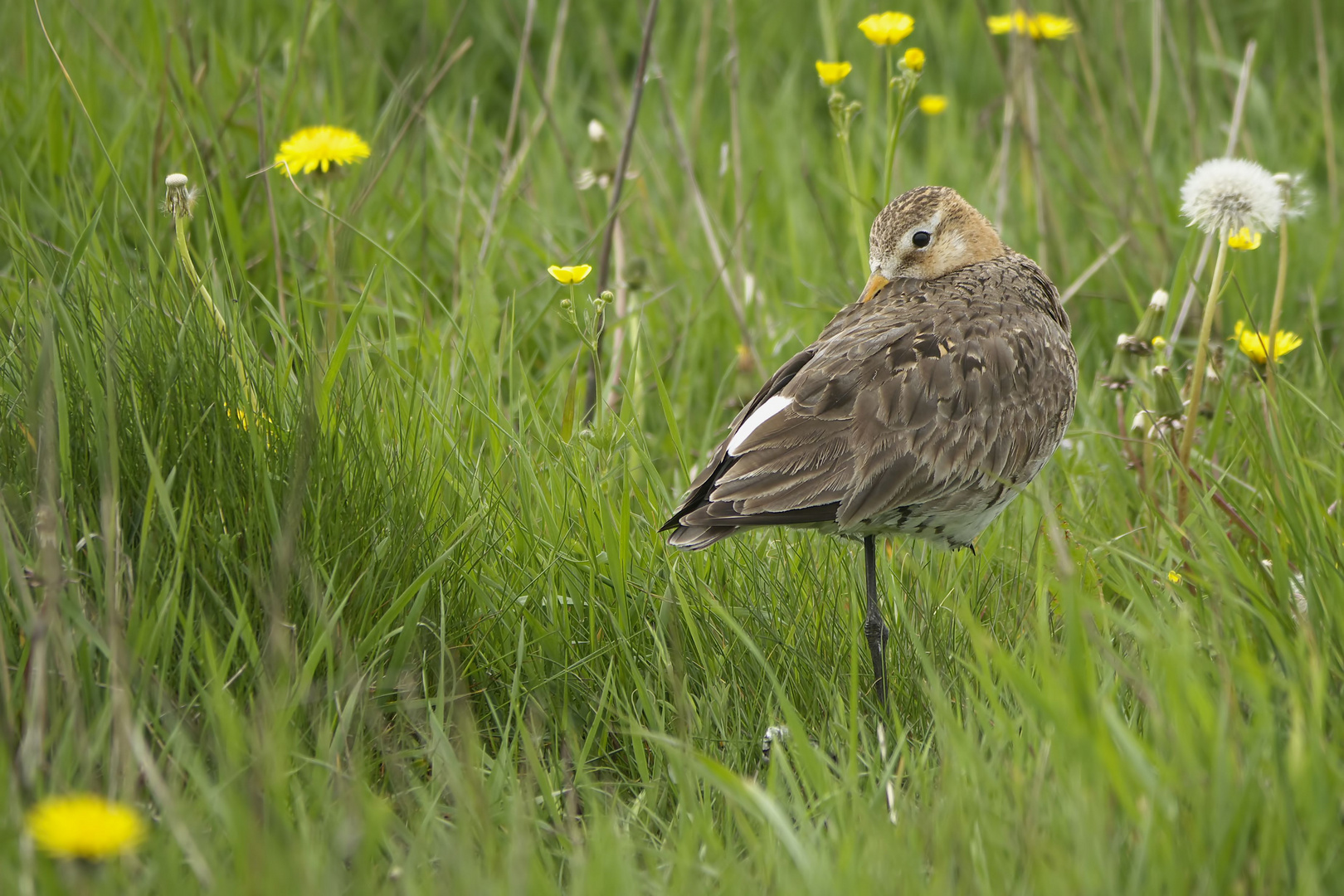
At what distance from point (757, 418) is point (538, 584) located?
2.60 feet

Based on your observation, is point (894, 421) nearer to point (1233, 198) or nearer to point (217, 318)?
point (1233, 198)

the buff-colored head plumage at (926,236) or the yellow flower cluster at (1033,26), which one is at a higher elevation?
the yellow flower cluster at (1033,26)

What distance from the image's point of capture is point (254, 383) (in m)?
3.51

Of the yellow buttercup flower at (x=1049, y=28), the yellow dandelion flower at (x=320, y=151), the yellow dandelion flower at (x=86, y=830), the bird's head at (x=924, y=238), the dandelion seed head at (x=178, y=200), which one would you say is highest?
the yellow buttercup flower at (x=1049, y=28)

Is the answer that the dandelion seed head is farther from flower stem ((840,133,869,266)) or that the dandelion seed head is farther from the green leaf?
flower stem ((840,133,869,266))

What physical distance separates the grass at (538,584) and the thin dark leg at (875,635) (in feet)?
0.20

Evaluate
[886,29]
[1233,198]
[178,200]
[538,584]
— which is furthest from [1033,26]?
[178,200]

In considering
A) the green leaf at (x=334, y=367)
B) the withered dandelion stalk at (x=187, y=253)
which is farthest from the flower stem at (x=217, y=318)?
the green leaf at (x=334, y=367)

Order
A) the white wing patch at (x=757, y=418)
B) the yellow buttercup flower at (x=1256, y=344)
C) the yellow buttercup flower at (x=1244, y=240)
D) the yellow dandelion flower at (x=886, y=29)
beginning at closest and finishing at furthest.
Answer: the white wing patch at (x=757, y=418) → the yellow buttercup flower at (x=1256, y=344) → the yellow buttercup flower at (x=1244, y=240) → the yellow dandelion flower at (x=886, y=29)

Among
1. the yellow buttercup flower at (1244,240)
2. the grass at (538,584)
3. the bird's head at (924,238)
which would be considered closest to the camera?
the grass at (538,584)

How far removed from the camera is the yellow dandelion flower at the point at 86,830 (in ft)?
6.46

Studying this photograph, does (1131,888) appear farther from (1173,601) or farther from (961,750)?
(1173,601)

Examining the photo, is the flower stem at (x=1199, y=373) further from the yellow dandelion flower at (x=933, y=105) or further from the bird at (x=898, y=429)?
the yellow dandelion flower at (x=933, y=105)

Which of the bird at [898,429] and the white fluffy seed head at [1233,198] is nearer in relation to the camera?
the bird at [898,429]
